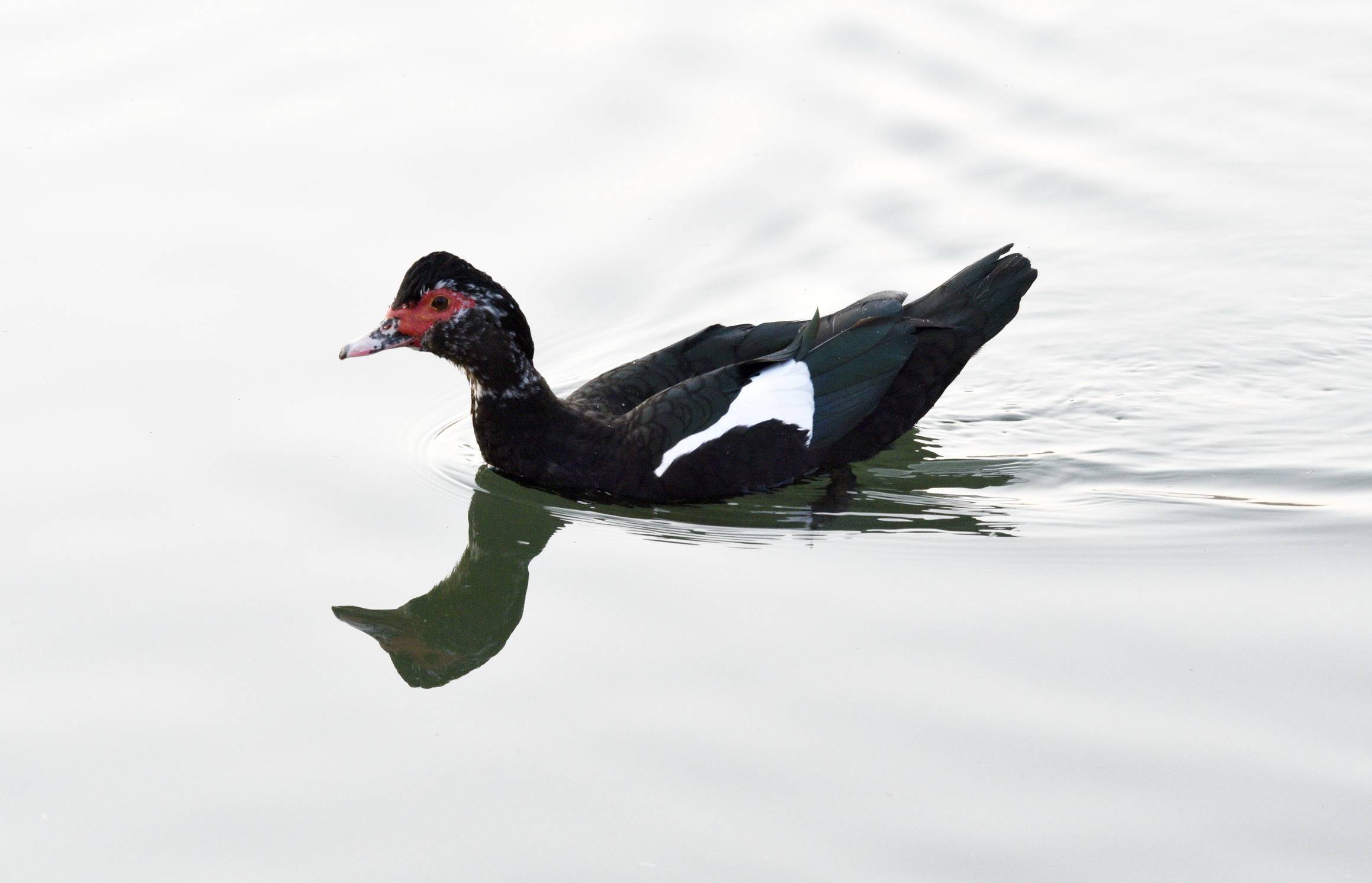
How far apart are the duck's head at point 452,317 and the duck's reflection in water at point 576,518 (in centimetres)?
70

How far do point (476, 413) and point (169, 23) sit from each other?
5.83 m

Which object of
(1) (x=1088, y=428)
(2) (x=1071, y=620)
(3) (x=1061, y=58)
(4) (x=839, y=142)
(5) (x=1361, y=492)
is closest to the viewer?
(2) (x=1071, y=620)

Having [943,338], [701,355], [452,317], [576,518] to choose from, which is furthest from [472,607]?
[943,338]

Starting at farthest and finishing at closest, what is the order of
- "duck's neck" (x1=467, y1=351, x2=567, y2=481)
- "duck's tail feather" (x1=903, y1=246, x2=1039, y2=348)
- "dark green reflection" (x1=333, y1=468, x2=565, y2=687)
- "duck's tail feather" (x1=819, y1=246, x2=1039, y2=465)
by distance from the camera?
"duck's tail feather" (x1=903, y1=246, x2=1039, y2=348) → "duck's tail feather" (x1=819, y1=246, x2=1039, y2=465) → "duck's neck" (x1=467, y1=351, x2=567, y2=481) → "dark green reflection" (x1=333, y1=468, x2=565, y2=687)

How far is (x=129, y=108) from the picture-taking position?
36.5 ft

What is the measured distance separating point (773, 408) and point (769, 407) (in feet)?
0.07

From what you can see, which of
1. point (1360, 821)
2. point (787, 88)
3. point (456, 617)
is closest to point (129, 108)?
point (787, 88)

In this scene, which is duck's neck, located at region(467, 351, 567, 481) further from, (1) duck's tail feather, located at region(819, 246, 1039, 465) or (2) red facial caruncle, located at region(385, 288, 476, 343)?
(1) duck's tail feather, located at region(819, 246, 1039, 465)

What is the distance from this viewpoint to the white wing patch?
25.0 feet

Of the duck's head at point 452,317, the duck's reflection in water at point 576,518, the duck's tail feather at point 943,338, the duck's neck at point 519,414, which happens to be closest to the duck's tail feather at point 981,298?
the duck's tail feather at point 943,338

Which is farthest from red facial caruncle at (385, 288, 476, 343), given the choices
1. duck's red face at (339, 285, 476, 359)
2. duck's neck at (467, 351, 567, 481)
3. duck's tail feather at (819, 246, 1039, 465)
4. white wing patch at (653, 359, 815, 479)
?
duck's tail feather at (819, 246, 1039, 465)

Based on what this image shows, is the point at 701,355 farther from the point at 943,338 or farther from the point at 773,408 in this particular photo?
the point at 943,338

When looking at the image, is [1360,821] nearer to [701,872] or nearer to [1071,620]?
[1071,620]

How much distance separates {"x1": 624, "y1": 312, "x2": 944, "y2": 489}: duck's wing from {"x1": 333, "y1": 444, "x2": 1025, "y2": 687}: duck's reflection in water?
0.19 meters
